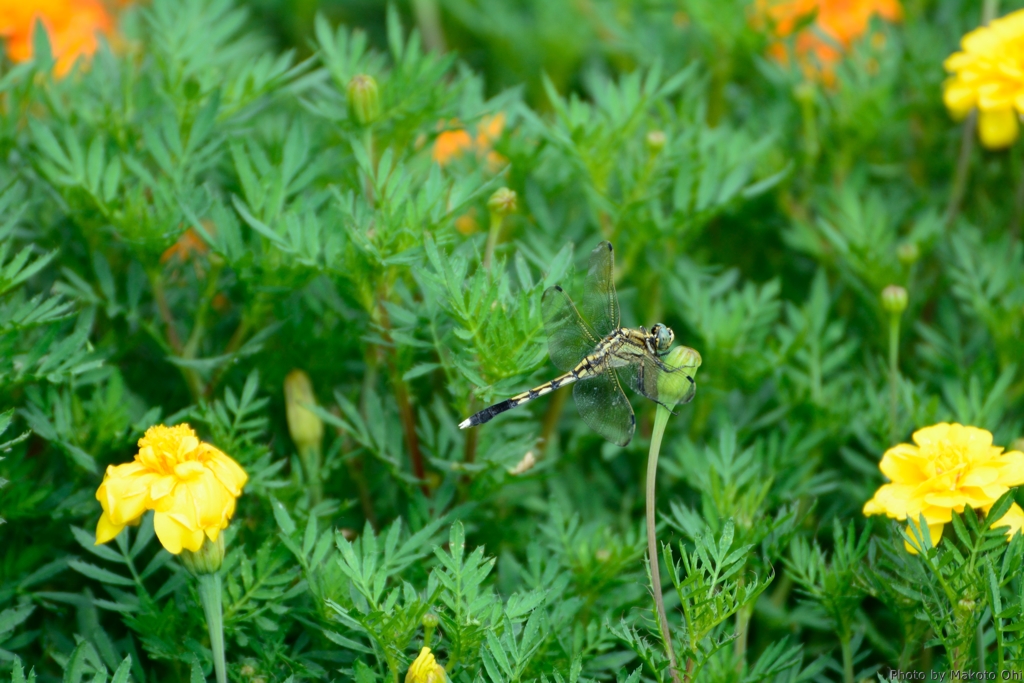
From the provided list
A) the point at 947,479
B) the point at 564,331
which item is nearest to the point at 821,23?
the point at 564,331

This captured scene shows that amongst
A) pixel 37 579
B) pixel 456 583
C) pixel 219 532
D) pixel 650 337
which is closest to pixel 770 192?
pixel 650 337

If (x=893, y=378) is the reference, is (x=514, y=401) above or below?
above

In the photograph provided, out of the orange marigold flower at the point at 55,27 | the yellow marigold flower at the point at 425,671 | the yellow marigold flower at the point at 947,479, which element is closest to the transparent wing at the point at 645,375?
the yellow marigold flower at the point at 947,479

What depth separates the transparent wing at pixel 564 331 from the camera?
113 cm

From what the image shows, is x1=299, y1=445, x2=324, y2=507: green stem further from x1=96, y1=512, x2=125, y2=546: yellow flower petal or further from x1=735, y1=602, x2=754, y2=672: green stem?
x1=735, y1=602, x2=754, y2=672: green stem

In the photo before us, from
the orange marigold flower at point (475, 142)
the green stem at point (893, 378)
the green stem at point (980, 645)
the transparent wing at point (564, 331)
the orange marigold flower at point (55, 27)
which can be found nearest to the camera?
the green stem at point (980, 645)

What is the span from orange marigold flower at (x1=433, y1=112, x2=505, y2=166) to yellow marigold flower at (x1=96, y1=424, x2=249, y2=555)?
0.61 meters

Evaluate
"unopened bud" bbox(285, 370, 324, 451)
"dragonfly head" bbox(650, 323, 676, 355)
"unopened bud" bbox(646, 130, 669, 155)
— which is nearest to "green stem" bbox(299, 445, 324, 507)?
"unopened bud" bbox(285, 370, 324, 451)

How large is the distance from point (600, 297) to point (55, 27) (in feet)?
3.70

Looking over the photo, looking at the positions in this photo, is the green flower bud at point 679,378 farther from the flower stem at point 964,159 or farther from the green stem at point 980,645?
the flower stem at point 964,159

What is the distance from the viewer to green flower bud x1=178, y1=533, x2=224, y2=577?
95 cm

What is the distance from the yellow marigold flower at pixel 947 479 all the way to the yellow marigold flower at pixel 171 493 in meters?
0.63

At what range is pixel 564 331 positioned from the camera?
1.20m

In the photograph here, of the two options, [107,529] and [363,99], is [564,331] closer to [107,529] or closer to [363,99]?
[363,99]
